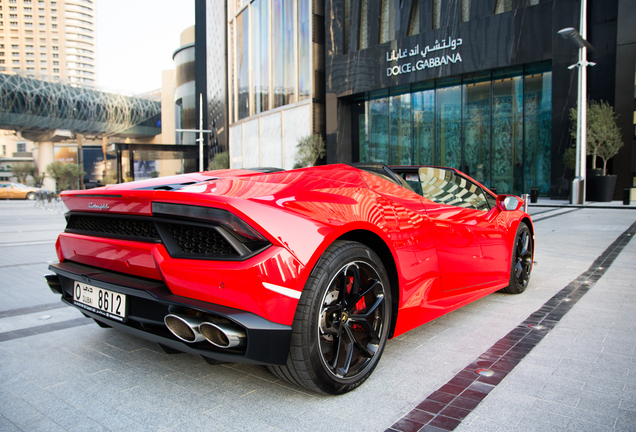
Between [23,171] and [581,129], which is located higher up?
[23,171]

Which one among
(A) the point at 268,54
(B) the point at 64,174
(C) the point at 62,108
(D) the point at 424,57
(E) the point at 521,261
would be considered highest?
(C) the point at 62,108

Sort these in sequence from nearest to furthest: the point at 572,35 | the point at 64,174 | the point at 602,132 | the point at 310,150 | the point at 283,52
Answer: the point at 572,35, the point at 602,132, the point at 310,150, the point at 283,52, the point at 64,174

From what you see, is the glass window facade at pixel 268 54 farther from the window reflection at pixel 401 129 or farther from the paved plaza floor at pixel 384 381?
the paved plaza floor at pixel 384 381

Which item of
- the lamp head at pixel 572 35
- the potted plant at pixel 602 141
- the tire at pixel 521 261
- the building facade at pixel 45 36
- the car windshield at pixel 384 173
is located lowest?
the tire at pixel 521 261

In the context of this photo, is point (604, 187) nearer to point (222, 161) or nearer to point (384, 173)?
point (384, 173)

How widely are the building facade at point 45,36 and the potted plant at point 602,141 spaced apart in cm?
15603

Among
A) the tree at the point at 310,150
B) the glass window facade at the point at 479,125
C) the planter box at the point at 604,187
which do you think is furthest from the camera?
the tree at the point at 310,150

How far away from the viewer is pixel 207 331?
1.81 meters

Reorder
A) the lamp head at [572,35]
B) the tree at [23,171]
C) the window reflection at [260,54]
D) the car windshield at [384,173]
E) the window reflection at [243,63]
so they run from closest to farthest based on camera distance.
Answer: the car windshield at [384,173] → the lamp head at [572,35] → the window reflection at [260,54] → the window reflection at [243,63] → the tree at [23,171]

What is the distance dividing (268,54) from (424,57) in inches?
652

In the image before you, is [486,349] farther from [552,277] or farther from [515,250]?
[552,277]

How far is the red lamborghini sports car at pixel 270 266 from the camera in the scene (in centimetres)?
181

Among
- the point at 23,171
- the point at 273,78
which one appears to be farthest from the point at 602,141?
the point at 23,171

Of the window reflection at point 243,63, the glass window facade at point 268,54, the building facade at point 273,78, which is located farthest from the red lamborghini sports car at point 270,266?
the window reflection at point 243,63
